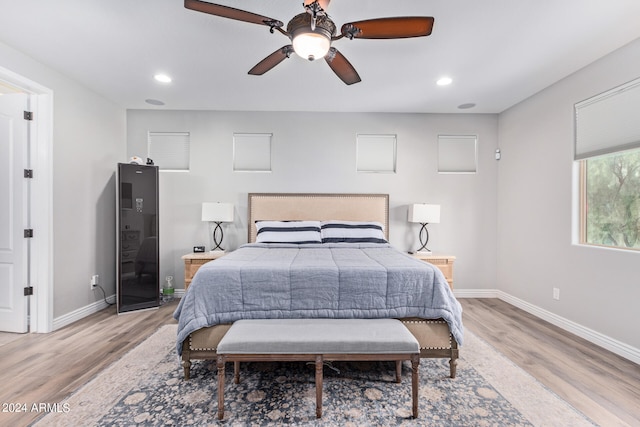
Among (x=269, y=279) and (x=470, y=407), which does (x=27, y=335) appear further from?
(x=470, y=407)

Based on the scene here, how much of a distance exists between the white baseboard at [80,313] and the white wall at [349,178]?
3.35 ft

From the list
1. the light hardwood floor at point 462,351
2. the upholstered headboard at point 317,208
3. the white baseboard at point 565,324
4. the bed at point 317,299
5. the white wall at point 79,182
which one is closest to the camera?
the light hardwood floor at point 462,351

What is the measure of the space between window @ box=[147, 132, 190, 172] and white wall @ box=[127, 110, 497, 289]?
5.3 inches

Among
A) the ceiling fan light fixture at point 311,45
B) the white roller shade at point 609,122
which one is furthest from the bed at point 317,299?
the white roller shade at point 609,122

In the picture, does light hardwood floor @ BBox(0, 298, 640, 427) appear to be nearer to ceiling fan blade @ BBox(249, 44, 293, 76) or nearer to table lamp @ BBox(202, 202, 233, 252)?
table lamp @ BBox(202, 202, 233, 252)

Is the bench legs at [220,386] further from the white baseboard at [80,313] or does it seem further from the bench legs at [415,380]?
the white baseboard at [80,313]

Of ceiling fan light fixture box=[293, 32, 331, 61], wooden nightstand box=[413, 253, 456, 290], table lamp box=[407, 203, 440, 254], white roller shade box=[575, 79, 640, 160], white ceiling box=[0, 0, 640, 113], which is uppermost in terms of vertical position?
white ceiling box=[0, 0, 640, 113]

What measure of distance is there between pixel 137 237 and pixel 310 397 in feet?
9.61

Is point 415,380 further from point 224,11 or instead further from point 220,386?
point 224,11

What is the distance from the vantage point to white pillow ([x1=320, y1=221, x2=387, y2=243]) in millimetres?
3629

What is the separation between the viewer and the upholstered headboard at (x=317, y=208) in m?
4.13

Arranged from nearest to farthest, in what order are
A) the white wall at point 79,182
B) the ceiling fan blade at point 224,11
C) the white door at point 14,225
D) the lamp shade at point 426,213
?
the ceiling fan blade at point 224,11 → the white door at point 14,225 → the white wall at point 79,182 → the lamp shade at point 426,213

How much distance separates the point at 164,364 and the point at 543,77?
4.54m

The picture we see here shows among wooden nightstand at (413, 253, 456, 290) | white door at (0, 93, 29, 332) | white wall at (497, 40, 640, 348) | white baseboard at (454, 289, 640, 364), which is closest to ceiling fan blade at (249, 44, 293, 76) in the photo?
white door at (0, 93, 29, 332)
